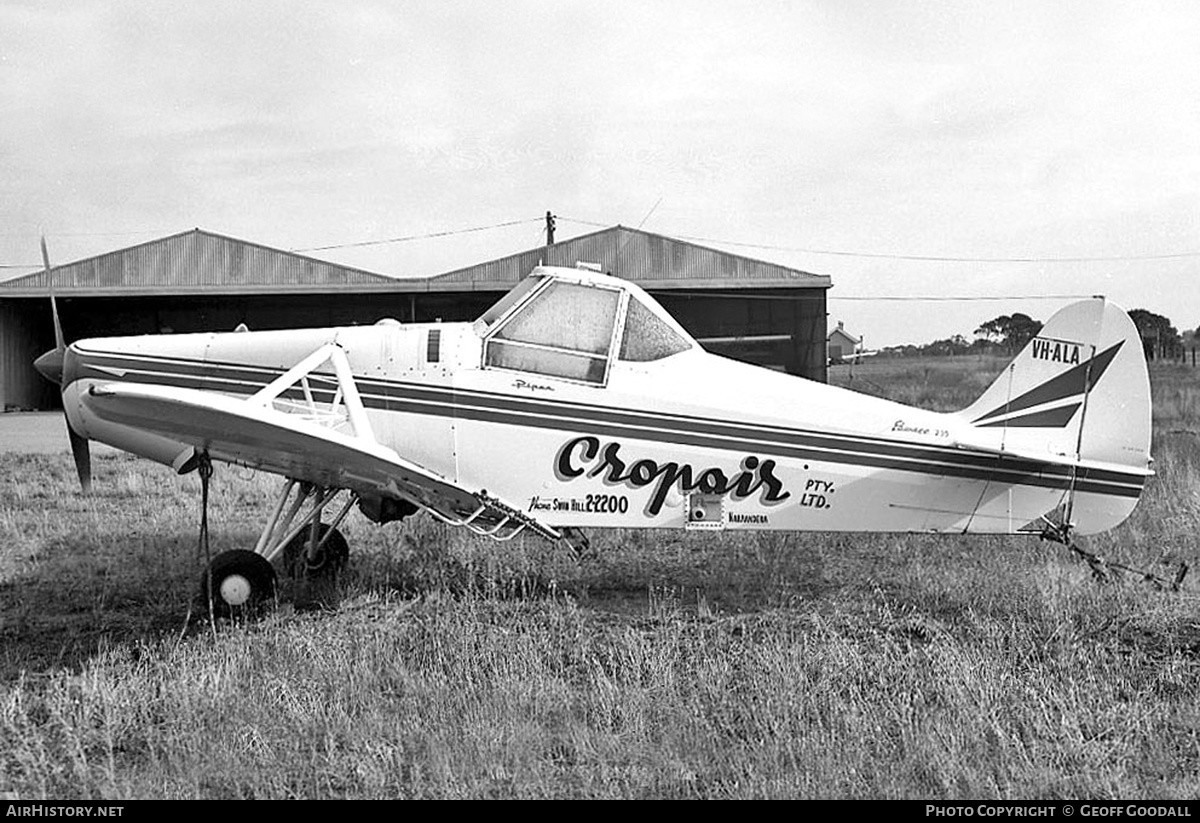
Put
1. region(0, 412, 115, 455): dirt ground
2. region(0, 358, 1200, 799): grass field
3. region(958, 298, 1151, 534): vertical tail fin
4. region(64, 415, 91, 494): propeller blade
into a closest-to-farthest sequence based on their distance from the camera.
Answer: region(0, 358, 1200, 799): grass field < region(958, 298, 1151, 534): vertical tail fin < region(64, 415, 91, 494): propeller blade < region(0, 412, 115, 455): dirt ground

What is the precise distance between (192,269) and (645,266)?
11.7m

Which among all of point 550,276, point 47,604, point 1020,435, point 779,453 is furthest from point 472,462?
point 1020,435

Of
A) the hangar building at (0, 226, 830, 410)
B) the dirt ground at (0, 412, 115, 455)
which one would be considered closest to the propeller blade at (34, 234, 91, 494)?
the dirt ground at (0, 412, 115, 455)

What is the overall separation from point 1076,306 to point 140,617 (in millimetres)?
6608

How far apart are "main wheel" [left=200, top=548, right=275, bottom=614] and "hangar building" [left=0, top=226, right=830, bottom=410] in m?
18.2

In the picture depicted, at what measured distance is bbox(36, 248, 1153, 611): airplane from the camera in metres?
6.44

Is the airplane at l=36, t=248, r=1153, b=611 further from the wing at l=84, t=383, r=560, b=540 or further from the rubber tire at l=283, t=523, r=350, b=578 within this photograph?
the rubber tire at l=283, t=523, r=350, b=578

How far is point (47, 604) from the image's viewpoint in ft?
22.6

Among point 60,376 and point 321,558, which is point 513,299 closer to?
point 321,558

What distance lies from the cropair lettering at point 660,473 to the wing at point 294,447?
48 cm

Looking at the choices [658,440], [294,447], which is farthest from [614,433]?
[294,447]

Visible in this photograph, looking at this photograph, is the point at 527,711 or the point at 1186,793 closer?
the point at 1186,793

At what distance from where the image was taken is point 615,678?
200 inches

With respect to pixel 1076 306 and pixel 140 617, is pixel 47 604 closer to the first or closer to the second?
pixel 140 617
